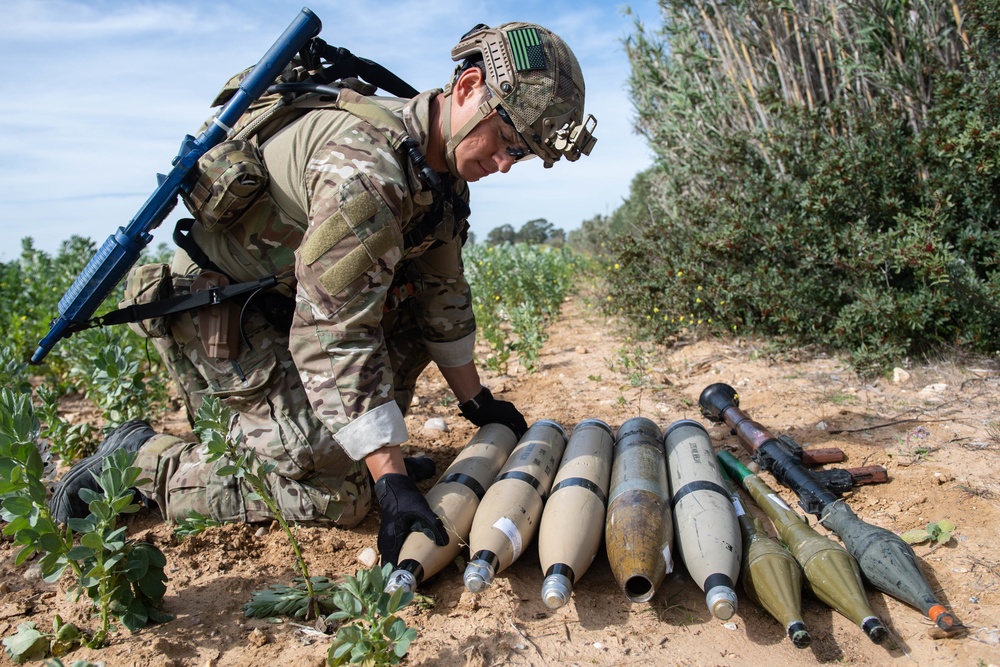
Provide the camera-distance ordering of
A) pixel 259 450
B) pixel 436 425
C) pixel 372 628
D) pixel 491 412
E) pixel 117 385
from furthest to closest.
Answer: pixel 436 425
pixel 117 385
pixel 491 412
pixel 259 450
pixel 372 628

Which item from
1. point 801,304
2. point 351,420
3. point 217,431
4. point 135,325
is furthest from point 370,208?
point 801,304

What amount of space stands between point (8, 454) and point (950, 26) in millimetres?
5843

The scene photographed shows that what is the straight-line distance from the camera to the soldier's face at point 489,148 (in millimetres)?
2777

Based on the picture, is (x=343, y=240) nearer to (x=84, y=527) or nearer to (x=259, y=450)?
(x=259, y=450)

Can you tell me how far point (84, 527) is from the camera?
213 cm

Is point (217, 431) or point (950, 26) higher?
point (950, 26)

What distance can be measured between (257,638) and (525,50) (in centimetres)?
243

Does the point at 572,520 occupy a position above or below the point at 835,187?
below

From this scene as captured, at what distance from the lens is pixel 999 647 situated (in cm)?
213

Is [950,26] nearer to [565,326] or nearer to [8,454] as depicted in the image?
[565,326]

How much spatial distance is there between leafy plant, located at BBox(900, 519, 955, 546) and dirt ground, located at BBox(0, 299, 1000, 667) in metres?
0.03

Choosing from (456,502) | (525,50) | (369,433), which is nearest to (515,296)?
(525,50)

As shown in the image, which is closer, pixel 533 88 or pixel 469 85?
pixel 533 88

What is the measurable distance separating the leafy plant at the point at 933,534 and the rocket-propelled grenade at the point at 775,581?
628mm
